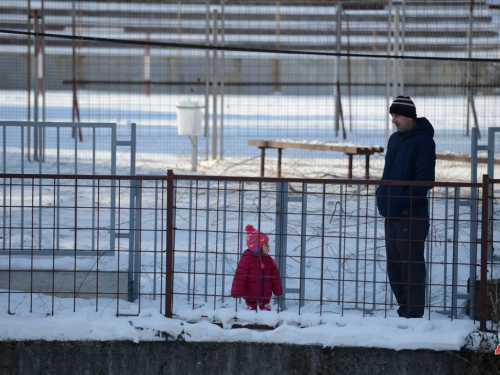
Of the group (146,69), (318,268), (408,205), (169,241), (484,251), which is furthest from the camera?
(146,69)

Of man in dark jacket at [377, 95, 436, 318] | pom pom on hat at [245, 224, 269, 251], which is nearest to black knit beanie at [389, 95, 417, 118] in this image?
man in dark jacket at [377, 95, 436, 318]

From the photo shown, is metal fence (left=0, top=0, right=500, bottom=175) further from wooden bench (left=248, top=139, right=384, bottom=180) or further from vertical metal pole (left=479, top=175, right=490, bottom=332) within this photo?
vertical metal pole (left=479, top=175, right=490, bottom=332)

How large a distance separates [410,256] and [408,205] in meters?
0.35

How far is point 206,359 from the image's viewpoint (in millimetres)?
4844

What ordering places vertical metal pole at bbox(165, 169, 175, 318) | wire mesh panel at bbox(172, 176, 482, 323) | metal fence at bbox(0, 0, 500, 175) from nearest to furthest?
vertical metal pole at bbox(165, 169, 175, 318) → wire mesh panel at bbox(172, 176, 482, 323) → metal fence at bbox(0, 0, 500, 175)

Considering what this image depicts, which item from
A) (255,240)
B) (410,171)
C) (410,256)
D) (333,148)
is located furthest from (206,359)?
(333,148)

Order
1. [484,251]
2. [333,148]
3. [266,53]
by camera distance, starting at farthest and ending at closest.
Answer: [266,53] < [333,148] < [484,251]

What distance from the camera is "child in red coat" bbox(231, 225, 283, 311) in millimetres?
5266

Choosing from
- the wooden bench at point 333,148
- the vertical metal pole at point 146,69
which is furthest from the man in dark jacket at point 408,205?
the vertical metal pole at point 146,69

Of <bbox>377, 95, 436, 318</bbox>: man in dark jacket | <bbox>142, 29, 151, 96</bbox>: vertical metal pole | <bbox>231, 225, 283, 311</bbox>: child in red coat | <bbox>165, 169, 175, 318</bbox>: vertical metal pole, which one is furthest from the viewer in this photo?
<bbox>142, 29, 151, 96</bbox>: vertical metal pole

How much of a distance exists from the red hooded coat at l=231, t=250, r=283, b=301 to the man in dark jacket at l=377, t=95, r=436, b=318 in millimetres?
811

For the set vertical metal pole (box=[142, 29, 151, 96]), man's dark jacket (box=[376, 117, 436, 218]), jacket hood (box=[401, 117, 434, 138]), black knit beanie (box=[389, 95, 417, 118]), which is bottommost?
man's dark jacket (box=[376, 117, 436, 218])

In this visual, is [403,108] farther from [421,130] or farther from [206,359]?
[206,359]

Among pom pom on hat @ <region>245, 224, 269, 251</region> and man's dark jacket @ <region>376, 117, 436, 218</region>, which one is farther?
pom pom on hat @ <region>245, 224, 269, 251</region>
